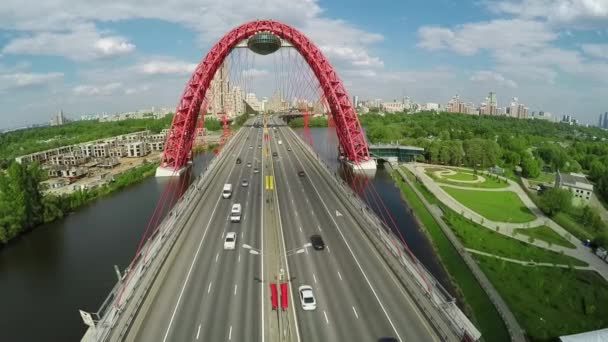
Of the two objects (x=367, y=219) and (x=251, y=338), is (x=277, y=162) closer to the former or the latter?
(x=367, y=219)

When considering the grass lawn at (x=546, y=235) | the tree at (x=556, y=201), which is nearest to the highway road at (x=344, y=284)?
the grass lawn at (x=546, y=235)

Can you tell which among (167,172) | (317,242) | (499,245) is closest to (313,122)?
(167,172)

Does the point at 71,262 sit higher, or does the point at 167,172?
the point at 167,172

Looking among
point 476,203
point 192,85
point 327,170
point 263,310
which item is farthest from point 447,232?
point 192,85

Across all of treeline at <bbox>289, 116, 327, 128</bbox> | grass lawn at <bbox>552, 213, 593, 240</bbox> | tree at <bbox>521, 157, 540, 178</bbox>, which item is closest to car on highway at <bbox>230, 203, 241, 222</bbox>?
grass lawn at <bbox>552, 213, 593, 240</bbox>

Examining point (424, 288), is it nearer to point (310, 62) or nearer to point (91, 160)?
point (310, 62)

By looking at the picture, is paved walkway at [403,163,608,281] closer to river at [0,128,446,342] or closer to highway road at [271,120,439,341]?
river at [0,128,446,342]

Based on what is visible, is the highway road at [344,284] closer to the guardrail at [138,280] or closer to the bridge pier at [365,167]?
the guardrail at [138,280]
